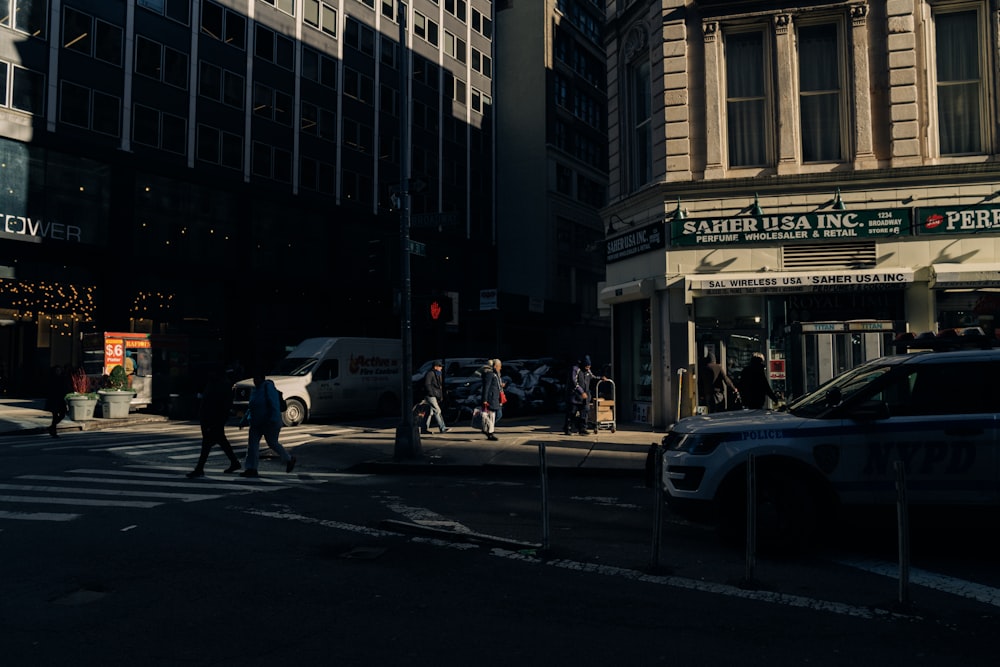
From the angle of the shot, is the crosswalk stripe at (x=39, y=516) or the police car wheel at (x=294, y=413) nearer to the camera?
the crosswalk stripe at (x=39, y=516)

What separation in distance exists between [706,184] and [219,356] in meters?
24.2

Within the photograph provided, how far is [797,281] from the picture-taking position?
15.6 meters

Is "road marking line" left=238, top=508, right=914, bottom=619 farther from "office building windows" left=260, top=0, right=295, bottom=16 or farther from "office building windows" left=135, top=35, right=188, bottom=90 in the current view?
"office building windows" left=260, top=0, right=295, bottom=16

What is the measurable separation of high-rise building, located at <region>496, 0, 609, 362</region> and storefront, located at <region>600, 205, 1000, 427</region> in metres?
29.1

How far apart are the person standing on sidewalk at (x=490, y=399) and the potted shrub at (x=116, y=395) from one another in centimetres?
1216

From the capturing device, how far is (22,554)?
22.0ft

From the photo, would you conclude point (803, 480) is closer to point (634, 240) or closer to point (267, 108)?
point (634, 240)

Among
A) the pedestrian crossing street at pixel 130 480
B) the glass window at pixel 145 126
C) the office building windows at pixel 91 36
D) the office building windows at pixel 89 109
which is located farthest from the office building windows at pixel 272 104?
the pedestrian crossing street at pixel 130 480

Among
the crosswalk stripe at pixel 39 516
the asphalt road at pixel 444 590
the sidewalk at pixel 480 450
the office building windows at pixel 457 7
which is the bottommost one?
the asphalt road at pixel 444 590

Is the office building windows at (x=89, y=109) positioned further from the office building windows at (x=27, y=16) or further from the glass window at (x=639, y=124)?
the glass window at (x=639, y=124)

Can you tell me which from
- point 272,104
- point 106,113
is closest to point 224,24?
point 272,104

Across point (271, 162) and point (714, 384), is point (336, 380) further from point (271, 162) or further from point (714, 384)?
point (271, 162)

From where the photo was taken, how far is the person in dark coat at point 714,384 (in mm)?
15078

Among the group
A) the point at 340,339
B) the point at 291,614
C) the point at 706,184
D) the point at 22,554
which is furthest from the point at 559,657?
the point at 340,339
